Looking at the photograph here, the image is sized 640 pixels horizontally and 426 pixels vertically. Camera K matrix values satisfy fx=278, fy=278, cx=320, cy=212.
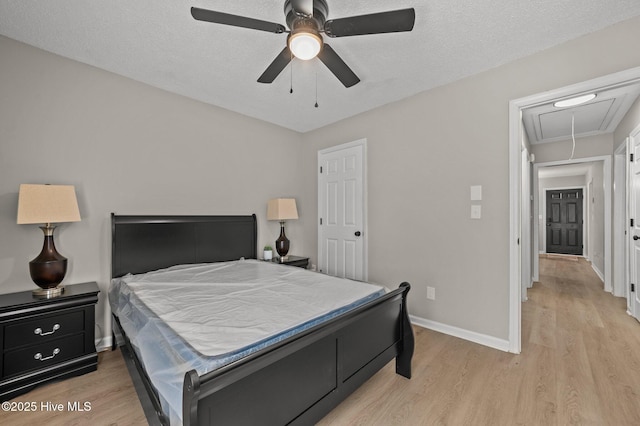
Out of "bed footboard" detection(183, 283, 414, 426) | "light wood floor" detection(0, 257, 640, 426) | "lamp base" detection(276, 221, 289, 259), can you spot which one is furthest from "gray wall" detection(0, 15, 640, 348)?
"bed footboard" detection(183, 283, 414, 426)

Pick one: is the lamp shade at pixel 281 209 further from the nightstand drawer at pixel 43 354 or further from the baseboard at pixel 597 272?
the baseboard at pixel 597 272

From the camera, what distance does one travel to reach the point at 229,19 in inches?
59.5

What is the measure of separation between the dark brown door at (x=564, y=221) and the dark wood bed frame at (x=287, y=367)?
877 cm

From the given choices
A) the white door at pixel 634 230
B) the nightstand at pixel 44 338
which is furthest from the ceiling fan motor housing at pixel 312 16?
the white door at pixel 634 230

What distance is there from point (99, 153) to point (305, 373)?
272cm

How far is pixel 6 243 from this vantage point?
86.0 inches

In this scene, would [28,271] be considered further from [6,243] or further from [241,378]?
[241,378]

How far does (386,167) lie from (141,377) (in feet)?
9.81

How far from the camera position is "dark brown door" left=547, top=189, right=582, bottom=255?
7867mm

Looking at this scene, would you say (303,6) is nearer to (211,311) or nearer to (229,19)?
(229,19)

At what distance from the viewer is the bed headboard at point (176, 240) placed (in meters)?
2.67

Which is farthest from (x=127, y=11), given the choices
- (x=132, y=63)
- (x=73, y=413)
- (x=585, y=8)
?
(x=585, y=8)

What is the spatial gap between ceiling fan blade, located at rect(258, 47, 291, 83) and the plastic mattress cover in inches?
62.1

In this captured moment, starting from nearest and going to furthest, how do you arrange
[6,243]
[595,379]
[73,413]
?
1. [73,413]
2. [595,379]
3. [6,243]
